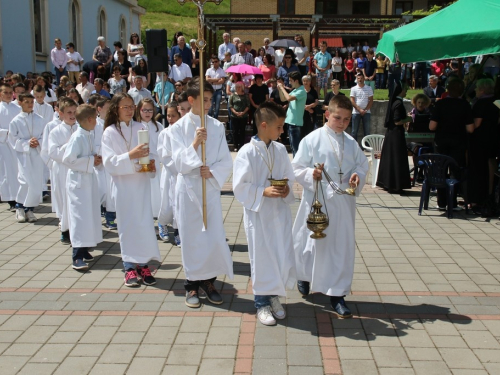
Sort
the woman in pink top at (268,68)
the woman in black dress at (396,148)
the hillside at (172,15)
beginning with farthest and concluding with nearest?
the hillside at (172,15) → the woman in pink top at (268,68) → the woman in black dress at (396,148)

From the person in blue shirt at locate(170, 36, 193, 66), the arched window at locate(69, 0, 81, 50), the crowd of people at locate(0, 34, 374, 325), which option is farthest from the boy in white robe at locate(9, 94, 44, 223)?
the arched window at locate(69, 0, 81, 50)

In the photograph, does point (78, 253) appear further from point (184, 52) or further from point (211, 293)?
point (184, 52)

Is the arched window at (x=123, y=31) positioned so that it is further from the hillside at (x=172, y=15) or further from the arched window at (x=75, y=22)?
the hillside at (x=172, y=15)

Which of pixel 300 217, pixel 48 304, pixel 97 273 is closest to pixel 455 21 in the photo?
pixel 300 217

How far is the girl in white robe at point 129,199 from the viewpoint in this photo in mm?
6281

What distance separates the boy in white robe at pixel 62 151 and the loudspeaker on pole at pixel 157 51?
9.64 feet

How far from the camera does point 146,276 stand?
21.0 ft

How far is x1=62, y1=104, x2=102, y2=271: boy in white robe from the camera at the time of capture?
22.7ft

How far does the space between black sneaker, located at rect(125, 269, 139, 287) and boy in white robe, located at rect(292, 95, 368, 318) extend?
1.81 meters

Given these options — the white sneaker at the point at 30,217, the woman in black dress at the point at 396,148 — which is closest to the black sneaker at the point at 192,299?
the white sneaker at the point at 30,217

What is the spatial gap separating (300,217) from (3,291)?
3.06 metres

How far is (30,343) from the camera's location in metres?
4.93

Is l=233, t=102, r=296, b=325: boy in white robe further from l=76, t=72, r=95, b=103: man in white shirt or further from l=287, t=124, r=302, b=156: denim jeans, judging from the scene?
l=76, t=72, r=95, b=103: man in white shirt

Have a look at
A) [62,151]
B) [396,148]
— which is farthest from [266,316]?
[396,148]
